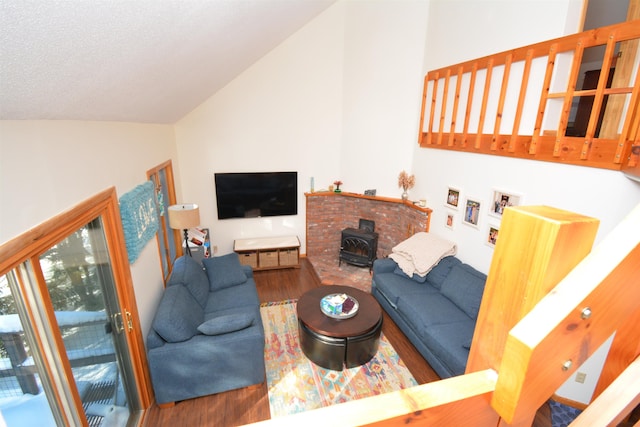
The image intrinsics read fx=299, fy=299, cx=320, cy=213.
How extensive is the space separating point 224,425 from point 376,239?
3.63 meters

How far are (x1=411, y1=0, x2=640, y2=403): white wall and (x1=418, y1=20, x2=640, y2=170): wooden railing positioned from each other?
0.43 feet

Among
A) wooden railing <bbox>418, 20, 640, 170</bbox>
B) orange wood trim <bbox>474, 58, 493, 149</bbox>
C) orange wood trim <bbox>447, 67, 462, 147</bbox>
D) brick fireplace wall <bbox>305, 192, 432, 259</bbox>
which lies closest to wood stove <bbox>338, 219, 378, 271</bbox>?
brick fireplace wall <bbox>305, 192, 432, 259</bbox>

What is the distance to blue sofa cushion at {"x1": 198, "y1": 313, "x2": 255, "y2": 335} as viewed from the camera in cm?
282

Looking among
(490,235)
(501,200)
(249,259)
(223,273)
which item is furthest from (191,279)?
(501,200)

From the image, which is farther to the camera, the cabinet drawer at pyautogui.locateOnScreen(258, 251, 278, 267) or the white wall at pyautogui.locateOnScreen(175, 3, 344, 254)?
the cabinet drawer at pyautogui.locateOnScreen(258, 251, 278, 267)

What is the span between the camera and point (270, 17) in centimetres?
312

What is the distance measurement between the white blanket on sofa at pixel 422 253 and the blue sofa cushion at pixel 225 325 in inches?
93.9

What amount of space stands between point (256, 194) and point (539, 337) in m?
5.41

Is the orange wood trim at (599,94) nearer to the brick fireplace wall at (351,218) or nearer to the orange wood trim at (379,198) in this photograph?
the orange wood trim at (379,198)

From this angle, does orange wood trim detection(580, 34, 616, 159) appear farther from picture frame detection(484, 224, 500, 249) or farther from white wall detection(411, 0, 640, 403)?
picture frame detection(484, 224, 500, 249)

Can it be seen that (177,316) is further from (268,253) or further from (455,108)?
(455,108)

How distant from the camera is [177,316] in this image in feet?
9.27

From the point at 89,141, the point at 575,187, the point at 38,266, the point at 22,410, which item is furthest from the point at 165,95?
the point at 575,187

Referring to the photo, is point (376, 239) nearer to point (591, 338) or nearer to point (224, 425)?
Answer: point (224, 425)
